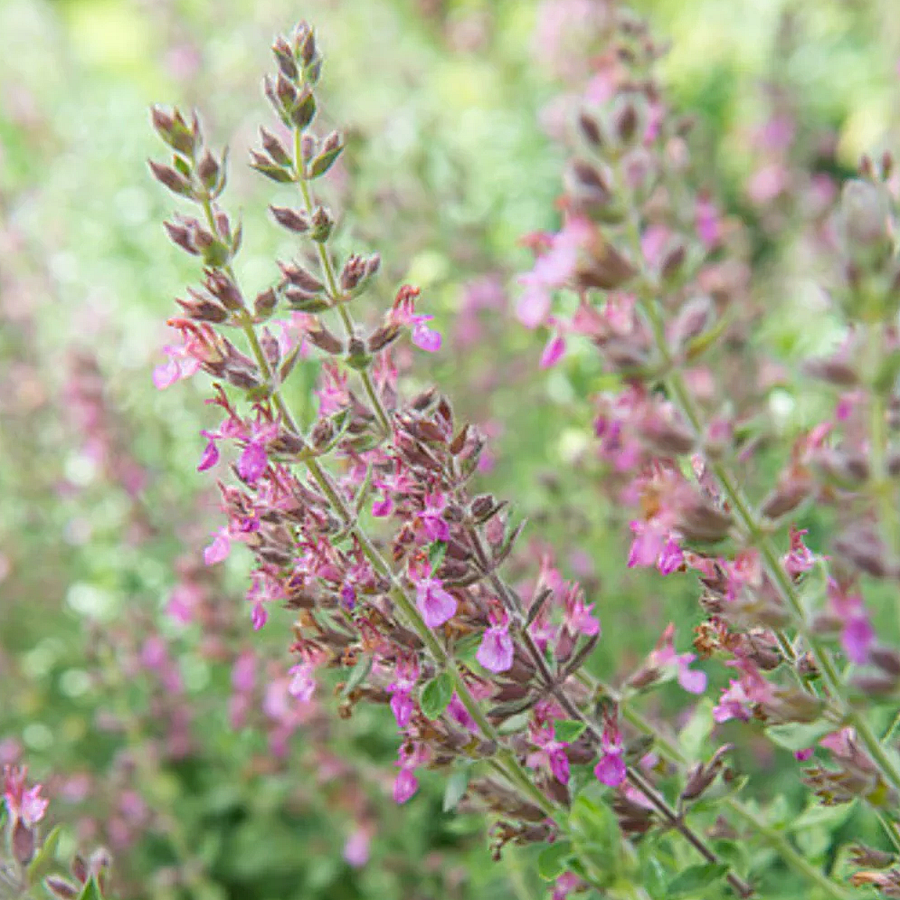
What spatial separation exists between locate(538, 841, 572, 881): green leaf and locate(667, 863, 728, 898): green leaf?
17 centimetres

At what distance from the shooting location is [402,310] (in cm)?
188

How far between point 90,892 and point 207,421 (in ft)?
8.43

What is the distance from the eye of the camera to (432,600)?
5.59 ft

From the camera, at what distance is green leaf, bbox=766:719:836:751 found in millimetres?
1506

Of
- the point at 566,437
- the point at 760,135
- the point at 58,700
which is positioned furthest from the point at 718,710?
the point at 760,135

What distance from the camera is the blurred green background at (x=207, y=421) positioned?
3395 mm

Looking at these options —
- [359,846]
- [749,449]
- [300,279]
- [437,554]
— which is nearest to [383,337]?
[300,279]

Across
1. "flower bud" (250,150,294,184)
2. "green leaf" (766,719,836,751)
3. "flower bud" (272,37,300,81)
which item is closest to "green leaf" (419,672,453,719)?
"green leaf" (766,719,836,751)

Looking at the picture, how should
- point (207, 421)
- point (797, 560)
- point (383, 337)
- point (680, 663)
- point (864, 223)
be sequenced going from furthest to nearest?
point (207, 421) < point (680, 663) < point (383, 337) < point (797, 560) < point (864, 223)

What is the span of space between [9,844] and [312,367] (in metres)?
2.12

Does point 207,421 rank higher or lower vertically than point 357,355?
lower

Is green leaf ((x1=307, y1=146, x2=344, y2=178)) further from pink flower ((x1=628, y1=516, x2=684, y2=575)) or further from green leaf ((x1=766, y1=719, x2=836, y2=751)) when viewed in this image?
green leaf ((x1=766, y1=719, x2=836, y2=751))

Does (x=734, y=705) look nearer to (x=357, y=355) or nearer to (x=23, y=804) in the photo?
(x=357, y=355)

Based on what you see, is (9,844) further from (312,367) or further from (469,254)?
(469,254)
